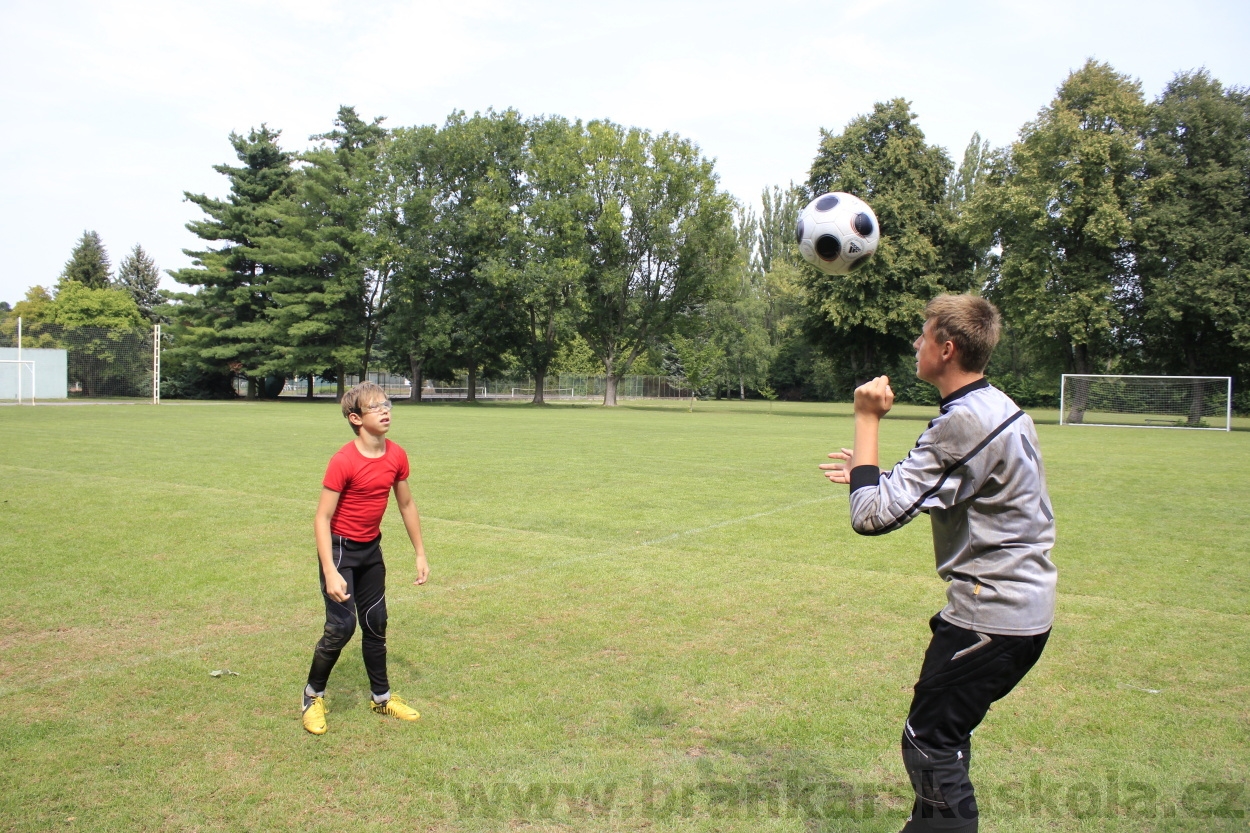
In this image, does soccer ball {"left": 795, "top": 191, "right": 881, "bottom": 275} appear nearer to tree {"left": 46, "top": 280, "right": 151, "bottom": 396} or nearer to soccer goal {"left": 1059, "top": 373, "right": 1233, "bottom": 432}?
soccer goal {"left": 1059, "top": 373, "right": 1233, "bottom": 432}

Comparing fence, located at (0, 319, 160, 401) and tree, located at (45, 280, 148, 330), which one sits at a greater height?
tree, located at (45, 280, 148, 330)

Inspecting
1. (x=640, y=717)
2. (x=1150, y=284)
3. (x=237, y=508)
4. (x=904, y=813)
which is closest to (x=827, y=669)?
(x=640, y=717)

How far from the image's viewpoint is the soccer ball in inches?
197

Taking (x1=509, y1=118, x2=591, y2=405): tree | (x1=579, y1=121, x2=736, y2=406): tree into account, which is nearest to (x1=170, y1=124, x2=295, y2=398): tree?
(x1=509, y1=118, x2=591, y2=405): tree

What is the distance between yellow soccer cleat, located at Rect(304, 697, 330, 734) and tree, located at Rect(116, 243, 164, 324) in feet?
279

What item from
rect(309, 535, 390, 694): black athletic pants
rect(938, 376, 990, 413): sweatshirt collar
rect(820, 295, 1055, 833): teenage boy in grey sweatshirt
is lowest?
rect(309, 535, 390, 694): black athletic pants

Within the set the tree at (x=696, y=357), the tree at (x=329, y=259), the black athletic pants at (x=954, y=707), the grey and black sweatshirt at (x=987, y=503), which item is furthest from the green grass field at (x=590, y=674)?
the tree at (x=696, y=357)

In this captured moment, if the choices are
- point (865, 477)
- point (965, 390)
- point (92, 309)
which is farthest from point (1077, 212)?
point (92, 309)

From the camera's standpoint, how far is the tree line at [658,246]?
40.2 m

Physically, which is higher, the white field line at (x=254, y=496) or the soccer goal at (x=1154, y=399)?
the soccer goal at (x=1154, y=399)

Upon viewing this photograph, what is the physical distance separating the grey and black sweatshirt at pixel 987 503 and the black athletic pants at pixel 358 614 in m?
3.04

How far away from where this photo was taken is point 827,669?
18.4 feet

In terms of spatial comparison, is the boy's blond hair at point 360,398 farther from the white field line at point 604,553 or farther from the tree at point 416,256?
the tree at point 416,256

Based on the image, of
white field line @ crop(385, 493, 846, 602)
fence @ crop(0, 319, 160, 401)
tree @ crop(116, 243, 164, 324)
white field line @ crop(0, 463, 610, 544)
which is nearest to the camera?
white field line @ crop(385, 493, 846, 602)
